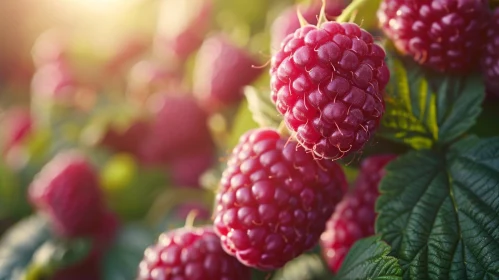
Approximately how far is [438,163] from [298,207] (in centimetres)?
22

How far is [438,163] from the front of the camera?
805mm

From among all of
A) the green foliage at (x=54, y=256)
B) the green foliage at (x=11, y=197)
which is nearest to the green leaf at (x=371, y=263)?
the green foliage at (x=54, y=256)

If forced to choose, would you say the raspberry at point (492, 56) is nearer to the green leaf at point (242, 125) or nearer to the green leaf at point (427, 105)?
the green leaf at point (427, 105)

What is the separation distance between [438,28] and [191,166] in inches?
30.5

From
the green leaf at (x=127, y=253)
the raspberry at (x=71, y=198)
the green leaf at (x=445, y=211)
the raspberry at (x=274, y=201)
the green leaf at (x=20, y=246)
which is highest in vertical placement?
the raspberry at (x=274, y=201)

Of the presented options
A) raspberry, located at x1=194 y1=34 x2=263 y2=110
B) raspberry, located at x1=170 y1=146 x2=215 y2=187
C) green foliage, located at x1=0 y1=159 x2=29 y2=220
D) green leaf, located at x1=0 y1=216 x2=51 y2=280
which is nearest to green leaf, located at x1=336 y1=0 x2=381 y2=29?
raspberry, located at x1=194 y1=34 x2=263 y2=110

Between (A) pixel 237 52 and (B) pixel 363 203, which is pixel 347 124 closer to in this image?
(B) pixel 363 203

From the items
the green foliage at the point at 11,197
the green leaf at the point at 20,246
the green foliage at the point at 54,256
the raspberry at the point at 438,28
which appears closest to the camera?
the raspberry at the point at 438,28

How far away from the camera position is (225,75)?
4.32 ft

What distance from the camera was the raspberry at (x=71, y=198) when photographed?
134 centimetres

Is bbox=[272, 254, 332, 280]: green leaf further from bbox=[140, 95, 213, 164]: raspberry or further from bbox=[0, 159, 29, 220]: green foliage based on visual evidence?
bbox=[0, 159, 29, 220]: green foliage

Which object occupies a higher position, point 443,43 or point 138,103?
point 443,43

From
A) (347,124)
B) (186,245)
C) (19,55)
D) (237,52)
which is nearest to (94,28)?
(19,55)

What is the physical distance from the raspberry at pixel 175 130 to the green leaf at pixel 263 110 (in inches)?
21.6
